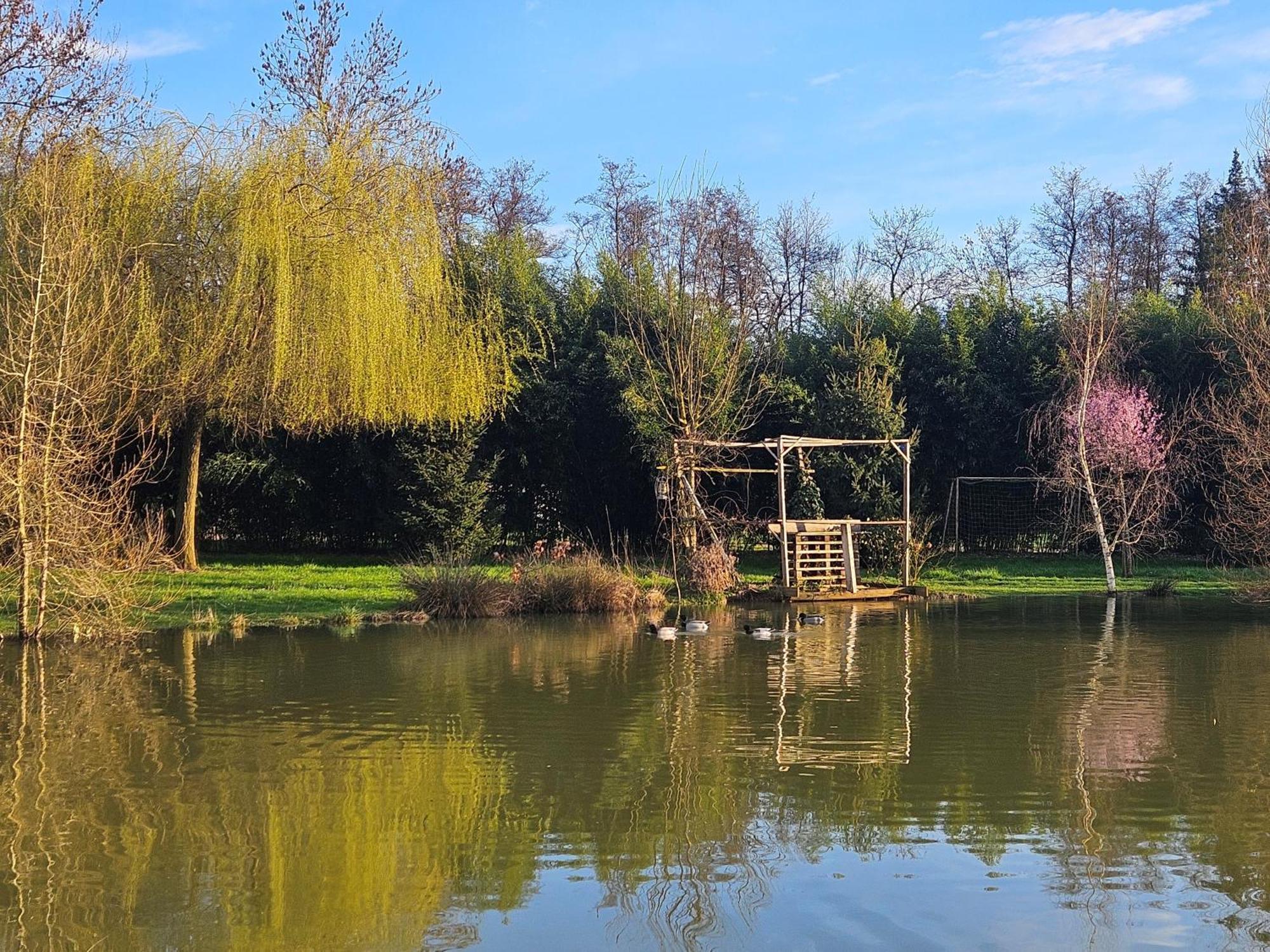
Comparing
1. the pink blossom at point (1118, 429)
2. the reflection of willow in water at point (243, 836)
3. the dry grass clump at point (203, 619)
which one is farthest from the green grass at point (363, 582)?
the reflection of willow in water at point (243, 836)

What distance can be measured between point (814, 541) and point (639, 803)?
1227cm

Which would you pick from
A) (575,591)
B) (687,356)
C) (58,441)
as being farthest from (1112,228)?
(58,441)

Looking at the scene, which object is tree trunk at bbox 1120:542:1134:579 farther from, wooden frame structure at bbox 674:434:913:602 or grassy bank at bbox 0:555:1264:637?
wooden frame structure at bbox 674:434:913:602

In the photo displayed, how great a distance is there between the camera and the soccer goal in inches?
902

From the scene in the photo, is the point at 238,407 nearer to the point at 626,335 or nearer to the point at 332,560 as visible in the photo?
the point at 332,560

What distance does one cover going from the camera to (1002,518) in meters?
23.2

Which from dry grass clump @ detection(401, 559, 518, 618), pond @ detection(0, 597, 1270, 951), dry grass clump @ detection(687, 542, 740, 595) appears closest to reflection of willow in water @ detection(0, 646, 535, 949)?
pond @ detection(0, 597, 1270, 951)

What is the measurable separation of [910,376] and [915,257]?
18.6 metres

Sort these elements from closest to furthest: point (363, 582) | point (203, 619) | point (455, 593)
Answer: point (203, 619)
point (455, 593)
point (363, 582)

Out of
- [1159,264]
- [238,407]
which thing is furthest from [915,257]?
[238,407]

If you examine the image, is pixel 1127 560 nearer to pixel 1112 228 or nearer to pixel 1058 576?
pixel 1058 576

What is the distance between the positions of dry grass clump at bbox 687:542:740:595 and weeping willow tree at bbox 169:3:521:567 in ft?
15.5

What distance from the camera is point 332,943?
4.57m

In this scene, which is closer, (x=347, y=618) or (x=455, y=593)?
(x=347, y=618)
